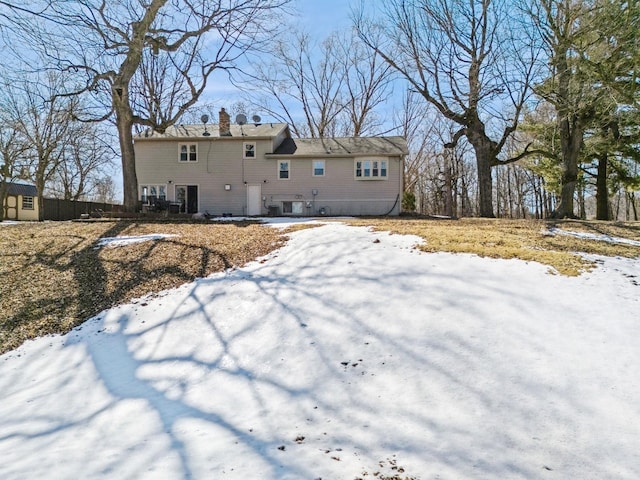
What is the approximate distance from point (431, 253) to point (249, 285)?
3.11 meters

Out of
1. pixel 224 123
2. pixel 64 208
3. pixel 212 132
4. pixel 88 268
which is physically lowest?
pixel 88 268

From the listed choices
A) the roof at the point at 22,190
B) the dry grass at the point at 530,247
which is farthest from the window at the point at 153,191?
the dry grass at the point at 530,247

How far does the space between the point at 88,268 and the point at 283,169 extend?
15087mm

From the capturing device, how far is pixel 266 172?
73.7 feet

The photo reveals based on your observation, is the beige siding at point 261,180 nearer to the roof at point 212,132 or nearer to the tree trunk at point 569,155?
the roof at point 212,132

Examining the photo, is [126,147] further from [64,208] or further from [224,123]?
[64,208]

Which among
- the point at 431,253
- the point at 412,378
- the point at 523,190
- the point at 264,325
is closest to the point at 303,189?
the point at 431,253

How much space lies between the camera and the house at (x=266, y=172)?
857 inches

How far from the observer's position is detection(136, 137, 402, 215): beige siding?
21797 millimetres

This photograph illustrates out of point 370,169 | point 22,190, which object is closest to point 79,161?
point 22,190

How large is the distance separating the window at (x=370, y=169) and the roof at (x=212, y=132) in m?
5.25

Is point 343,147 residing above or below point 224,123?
below

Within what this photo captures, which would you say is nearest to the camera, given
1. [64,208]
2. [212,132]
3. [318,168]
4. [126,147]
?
[126,147]

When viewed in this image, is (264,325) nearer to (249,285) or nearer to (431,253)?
(249,285)
